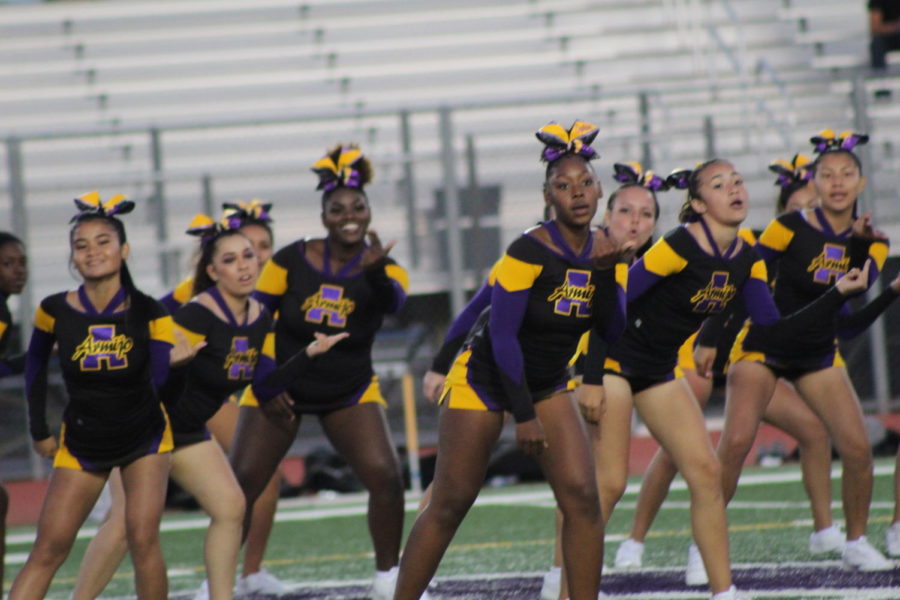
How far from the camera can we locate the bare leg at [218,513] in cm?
558

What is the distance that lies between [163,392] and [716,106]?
931 cm

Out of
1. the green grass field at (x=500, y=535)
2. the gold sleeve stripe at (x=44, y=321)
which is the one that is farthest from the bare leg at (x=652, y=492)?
the gold sleeve stripe at (x=44, y=321)

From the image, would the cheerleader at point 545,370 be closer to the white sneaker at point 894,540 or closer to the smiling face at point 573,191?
the smiling face at point 573,191

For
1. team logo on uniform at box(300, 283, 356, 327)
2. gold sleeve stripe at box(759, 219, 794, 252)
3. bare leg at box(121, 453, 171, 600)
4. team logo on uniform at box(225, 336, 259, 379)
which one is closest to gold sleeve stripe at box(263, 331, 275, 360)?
team logo on uniform at box(225, 336, 259, 379)

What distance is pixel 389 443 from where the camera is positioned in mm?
6477

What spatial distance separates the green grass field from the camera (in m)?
7.26

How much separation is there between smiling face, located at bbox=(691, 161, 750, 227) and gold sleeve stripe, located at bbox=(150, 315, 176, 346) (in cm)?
213

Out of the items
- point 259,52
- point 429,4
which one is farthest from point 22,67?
point 429,4

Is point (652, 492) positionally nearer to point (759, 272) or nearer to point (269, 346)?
point (759, 272)

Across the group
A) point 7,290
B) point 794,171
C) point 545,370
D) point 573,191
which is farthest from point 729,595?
point 7,290

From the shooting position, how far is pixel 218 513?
557 centimetres

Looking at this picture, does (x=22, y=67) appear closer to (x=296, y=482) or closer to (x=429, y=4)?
(x=429, y=4)

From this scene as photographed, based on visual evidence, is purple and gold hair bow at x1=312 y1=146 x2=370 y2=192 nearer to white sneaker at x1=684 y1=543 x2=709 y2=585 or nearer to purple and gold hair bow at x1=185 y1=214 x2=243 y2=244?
purple and gold hair bow at x1=185 y1=214 x2=243 y2=244

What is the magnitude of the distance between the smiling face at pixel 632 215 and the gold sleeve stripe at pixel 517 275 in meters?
2.12
